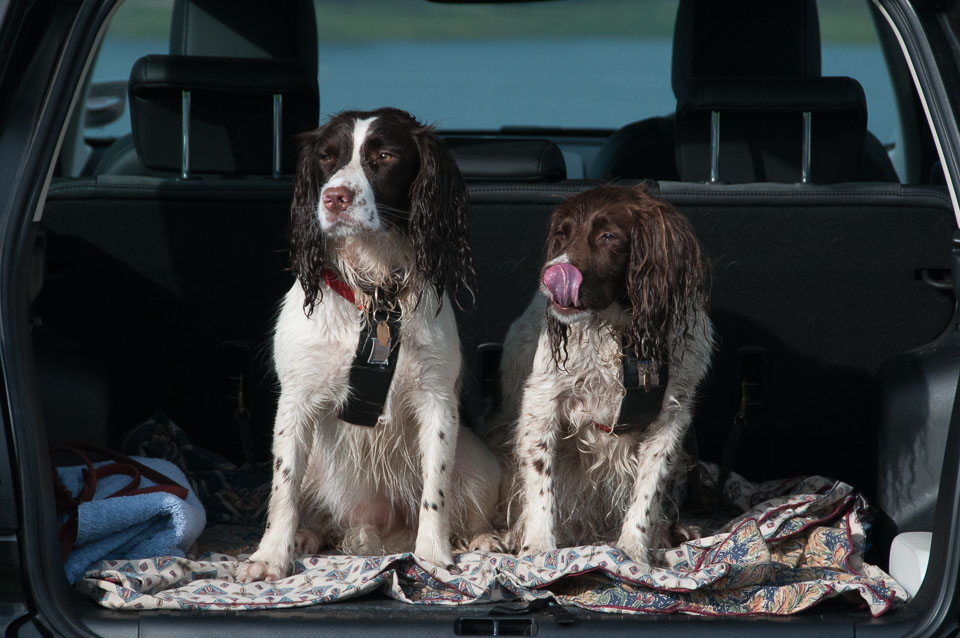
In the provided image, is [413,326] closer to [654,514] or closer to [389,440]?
[389,440]

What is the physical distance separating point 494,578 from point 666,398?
948mm

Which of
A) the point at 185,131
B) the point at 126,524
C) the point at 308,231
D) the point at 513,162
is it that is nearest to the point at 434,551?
the point at 126,524

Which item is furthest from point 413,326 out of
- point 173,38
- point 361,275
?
point 173,38

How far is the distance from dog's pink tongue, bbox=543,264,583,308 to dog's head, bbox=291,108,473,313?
0.89 ft

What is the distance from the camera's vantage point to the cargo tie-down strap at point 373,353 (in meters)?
3.10

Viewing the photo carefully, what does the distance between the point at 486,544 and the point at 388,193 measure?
1.17m

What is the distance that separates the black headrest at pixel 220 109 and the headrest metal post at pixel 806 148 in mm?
1583

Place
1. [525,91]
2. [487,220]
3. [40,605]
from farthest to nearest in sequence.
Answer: [525,91]
[487,220]
[40,605]

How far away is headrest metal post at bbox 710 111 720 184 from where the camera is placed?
11.5 feet

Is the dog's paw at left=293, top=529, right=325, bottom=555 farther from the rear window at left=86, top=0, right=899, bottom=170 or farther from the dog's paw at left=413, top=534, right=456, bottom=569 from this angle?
the rear window at left=86, top=0, right=899, bottom=170

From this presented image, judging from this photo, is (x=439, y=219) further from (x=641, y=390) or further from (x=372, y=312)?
(x=641, y=390)

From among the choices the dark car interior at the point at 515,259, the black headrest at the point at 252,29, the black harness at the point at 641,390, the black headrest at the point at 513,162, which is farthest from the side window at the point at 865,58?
the black headrest at the point at 252,29

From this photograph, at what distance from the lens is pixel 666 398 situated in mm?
3328

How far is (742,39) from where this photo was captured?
3875mm
